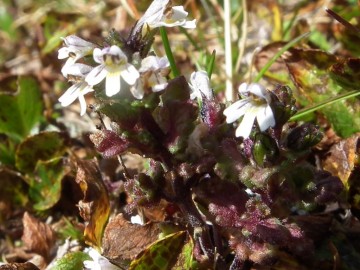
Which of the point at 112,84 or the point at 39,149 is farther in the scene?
the point at 39,149

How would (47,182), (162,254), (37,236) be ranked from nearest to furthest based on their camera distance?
(162,254), (37,236), (47,182)

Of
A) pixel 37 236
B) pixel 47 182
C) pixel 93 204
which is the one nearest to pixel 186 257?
pixel 93 204

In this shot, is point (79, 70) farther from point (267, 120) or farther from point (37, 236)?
point (37, 236)

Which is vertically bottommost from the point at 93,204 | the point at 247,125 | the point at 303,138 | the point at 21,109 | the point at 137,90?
the point at 21,109

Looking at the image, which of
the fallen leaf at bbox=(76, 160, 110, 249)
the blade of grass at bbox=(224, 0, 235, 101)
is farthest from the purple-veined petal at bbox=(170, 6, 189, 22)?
the blade of grass at bbox=(224, 0, 235, 101)

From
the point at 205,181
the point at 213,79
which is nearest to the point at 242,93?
the point at 205,181

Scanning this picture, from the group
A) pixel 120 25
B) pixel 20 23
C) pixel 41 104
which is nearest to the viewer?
pixel 41 104

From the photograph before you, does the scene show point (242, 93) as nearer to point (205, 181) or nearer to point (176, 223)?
point (205, 181)
